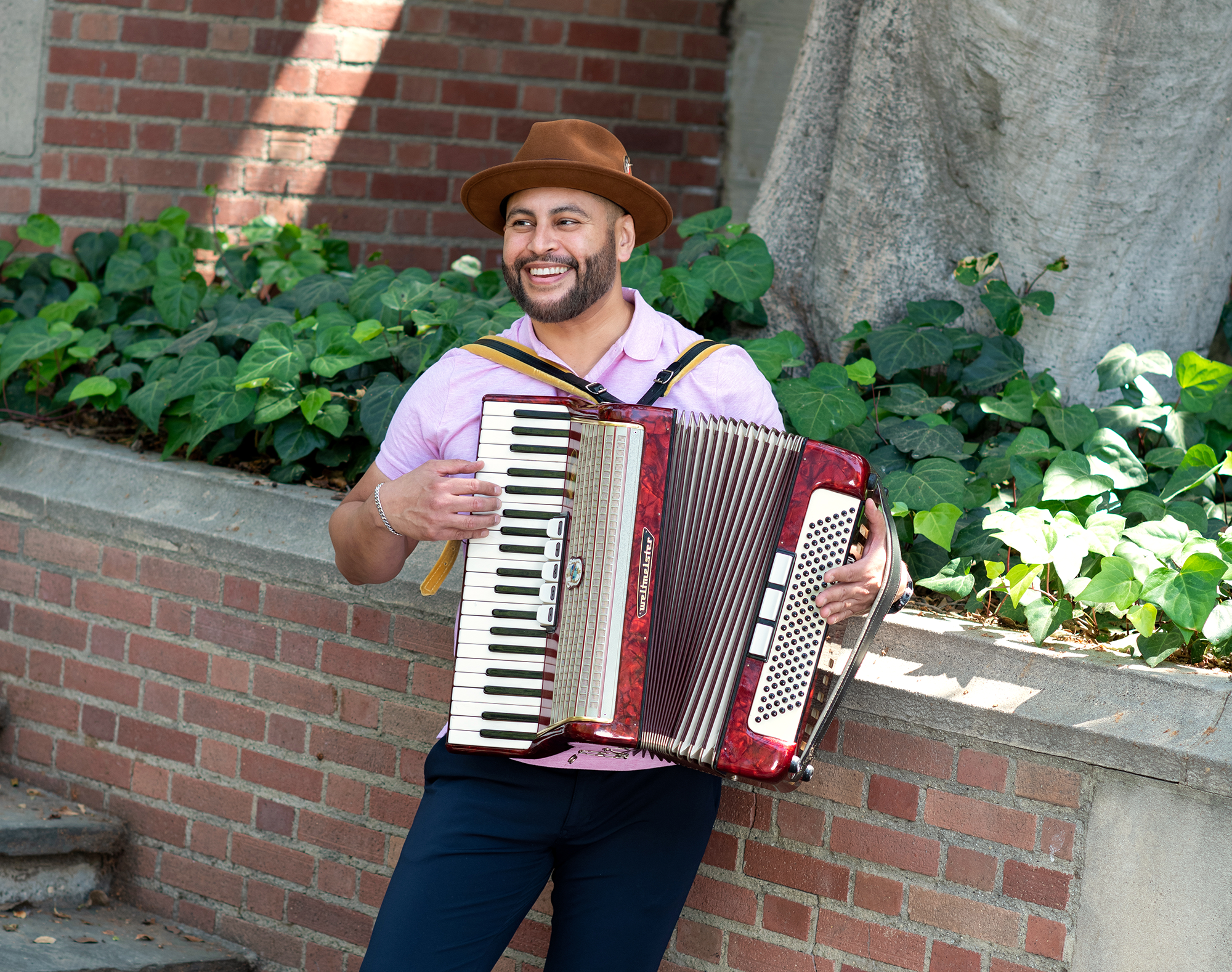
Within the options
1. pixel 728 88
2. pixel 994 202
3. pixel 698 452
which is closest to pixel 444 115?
pixel 728 88

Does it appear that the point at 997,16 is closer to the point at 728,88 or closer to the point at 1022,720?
the point at 1022,720

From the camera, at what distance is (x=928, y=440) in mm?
2744

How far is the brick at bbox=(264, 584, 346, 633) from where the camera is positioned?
110 inches


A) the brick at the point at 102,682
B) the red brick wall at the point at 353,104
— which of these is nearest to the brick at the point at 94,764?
the brick at the point at 102,682

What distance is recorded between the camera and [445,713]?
8.67ft

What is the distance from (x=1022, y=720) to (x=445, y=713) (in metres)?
1.22

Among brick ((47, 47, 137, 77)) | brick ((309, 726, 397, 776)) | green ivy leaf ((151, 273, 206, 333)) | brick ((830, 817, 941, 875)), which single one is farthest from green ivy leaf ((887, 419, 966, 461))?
brick ((47, 47, 137, 77))

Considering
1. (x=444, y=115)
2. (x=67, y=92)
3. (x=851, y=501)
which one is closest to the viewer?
(x=851, y=501)

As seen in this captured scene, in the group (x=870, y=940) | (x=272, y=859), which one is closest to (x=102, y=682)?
(x=272, y=859)

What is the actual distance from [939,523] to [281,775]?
1.68m

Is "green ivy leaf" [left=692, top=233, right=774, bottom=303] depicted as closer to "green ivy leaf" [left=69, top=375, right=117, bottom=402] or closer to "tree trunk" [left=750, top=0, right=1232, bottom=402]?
"tree trunk" [left=750, top=0, right=1232, bottom=402]

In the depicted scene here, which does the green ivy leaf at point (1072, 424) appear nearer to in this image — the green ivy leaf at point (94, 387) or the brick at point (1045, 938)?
the brick at point (1045, 938)

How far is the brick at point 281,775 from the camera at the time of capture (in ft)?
9.41

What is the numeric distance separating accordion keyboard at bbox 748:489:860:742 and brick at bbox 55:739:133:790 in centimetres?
201
